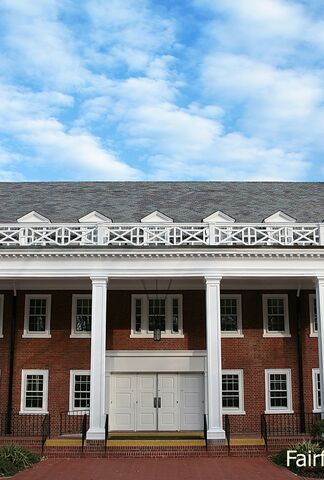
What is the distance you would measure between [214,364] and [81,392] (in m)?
7.04

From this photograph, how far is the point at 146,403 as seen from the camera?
24.9 metres

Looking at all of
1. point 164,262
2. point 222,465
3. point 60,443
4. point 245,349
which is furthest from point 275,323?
point 60,443

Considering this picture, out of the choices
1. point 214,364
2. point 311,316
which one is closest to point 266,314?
point 311,316

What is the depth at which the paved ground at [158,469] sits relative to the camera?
53.0 ft

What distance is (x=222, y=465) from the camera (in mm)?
17844

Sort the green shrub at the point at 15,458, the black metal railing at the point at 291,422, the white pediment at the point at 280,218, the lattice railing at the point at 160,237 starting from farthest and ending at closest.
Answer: the white pediment at the point at 280,218 < the black metal railing at the point at 291,422 < the lattice railing at the point at 160,237 < the green shrub at the point at 15,458

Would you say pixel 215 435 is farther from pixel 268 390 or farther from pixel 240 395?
pixel 268 390

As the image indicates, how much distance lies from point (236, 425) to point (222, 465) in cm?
679

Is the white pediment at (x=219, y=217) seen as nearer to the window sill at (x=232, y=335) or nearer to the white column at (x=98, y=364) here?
the window sill at (x=232, y=335)

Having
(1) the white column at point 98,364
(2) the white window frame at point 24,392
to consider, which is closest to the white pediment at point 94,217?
(1) the white column at point 98,364

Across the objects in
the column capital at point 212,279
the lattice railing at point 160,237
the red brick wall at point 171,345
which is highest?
the lattice railing at point 160,237

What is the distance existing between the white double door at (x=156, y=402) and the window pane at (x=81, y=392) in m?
1.03

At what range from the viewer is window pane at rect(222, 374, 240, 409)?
24.8m

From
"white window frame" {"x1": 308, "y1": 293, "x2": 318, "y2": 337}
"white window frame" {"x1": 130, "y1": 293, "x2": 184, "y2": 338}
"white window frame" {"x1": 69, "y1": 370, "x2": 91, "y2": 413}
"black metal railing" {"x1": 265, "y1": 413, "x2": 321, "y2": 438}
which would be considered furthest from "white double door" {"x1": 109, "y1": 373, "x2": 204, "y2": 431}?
"white window frame" {"x1": 308, "y1": 293, "x2": 318, "y2": 337}
